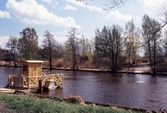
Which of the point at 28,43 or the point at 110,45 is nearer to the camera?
the point at 110,45

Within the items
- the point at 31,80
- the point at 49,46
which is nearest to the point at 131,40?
the point at 49,46

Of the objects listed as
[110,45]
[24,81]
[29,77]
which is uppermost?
[110,45]

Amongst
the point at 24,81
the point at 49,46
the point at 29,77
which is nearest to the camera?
the point at 24,81

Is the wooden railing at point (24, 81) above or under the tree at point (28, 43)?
under

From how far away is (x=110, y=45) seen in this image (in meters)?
59.9

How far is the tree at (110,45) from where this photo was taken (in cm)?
5882

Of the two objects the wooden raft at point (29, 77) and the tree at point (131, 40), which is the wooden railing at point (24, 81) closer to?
the wooden raft at point (29, 77)

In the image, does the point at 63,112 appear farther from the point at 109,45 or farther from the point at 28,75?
the point at 109,45

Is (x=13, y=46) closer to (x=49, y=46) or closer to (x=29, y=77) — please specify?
(x=49, y=46)

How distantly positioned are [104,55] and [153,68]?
46.4ft

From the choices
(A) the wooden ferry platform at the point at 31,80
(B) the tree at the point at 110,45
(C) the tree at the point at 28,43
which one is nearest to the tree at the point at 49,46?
(C) the tree at the point at 28,43

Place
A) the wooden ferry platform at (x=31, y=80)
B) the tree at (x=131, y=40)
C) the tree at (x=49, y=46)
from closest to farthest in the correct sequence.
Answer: the wooden ferry platform at (x=31, y=80) → the tree at (x=131, y=40) → the tree at (x=49, y=46)

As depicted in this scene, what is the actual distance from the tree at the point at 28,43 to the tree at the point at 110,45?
23.3m

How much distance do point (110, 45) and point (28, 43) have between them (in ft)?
95.1
